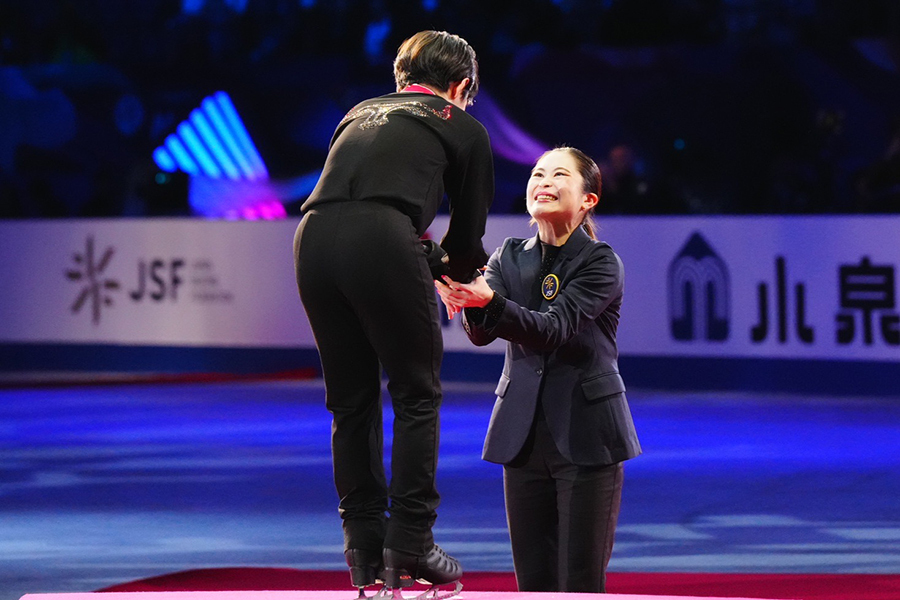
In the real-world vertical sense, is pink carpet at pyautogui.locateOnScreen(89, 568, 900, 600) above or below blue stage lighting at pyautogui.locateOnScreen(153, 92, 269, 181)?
below

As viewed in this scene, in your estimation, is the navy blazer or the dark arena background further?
the dark arena background

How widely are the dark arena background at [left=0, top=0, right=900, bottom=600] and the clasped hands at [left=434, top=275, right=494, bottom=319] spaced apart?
69.3 inches

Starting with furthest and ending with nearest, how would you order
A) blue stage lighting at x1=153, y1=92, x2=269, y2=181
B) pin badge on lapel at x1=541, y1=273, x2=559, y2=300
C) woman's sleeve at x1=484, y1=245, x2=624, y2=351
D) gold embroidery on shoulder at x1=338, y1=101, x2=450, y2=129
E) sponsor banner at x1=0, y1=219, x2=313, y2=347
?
blue stage lighting at x1=153, y1=92, x2=269, y2=181, sponsor banner at x1=0, y1=219, x2=313, y2=347, pin badge on lapel at x1=541, y1=273, x2=559, y2=300, woman's sleeve at x1=484, y1=245, x2=624, y2=351, gold embroidery on shoulder at x1=338, y1=101, x2=450, y2=129

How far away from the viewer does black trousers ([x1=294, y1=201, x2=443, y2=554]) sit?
3.10m

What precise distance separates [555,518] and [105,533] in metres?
3.02

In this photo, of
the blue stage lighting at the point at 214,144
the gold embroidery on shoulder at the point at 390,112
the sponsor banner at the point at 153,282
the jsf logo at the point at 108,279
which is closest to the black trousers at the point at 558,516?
the gold embroidery on shoulder at the point at 390,112

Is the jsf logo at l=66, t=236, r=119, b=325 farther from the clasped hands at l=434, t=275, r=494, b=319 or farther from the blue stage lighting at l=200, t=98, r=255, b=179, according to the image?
the clasped hands at l=434, t=275, r=494, b=319

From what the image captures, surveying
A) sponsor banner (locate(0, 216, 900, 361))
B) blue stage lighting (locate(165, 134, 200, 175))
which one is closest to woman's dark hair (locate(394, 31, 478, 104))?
sponsor banner (locate(0, 216, 900, 361))

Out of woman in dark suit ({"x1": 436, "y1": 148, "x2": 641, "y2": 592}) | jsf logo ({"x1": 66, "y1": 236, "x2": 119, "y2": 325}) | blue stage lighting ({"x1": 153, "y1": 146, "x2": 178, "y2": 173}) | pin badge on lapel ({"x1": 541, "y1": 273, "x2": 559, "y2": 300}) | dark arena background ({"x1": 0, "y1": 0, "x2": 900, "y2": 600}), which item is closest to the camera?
woman in dark suit ({"x1": 436, "y1": 148, "x2": 641, "y2": 592})

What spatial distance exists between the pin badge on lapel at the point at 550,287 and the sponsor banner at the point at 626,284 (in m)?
4.74

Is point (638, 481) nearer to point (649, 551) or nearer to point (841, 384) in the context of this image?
point (649, 551)

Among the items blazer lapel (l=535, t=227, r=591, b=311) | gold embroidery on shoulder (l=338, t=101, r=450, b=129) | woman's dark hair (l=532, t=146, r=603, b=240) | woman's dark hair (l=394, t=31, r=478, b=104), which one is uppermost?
woman's dark hair (l=394, t=31, r=478, b=104)

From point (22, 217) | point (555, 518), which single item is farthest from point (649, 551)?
point (22, 217)

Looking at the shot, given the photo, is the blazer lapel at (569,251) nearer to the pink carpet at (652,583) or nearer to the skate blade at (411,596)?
the skate blade at (411,596)
